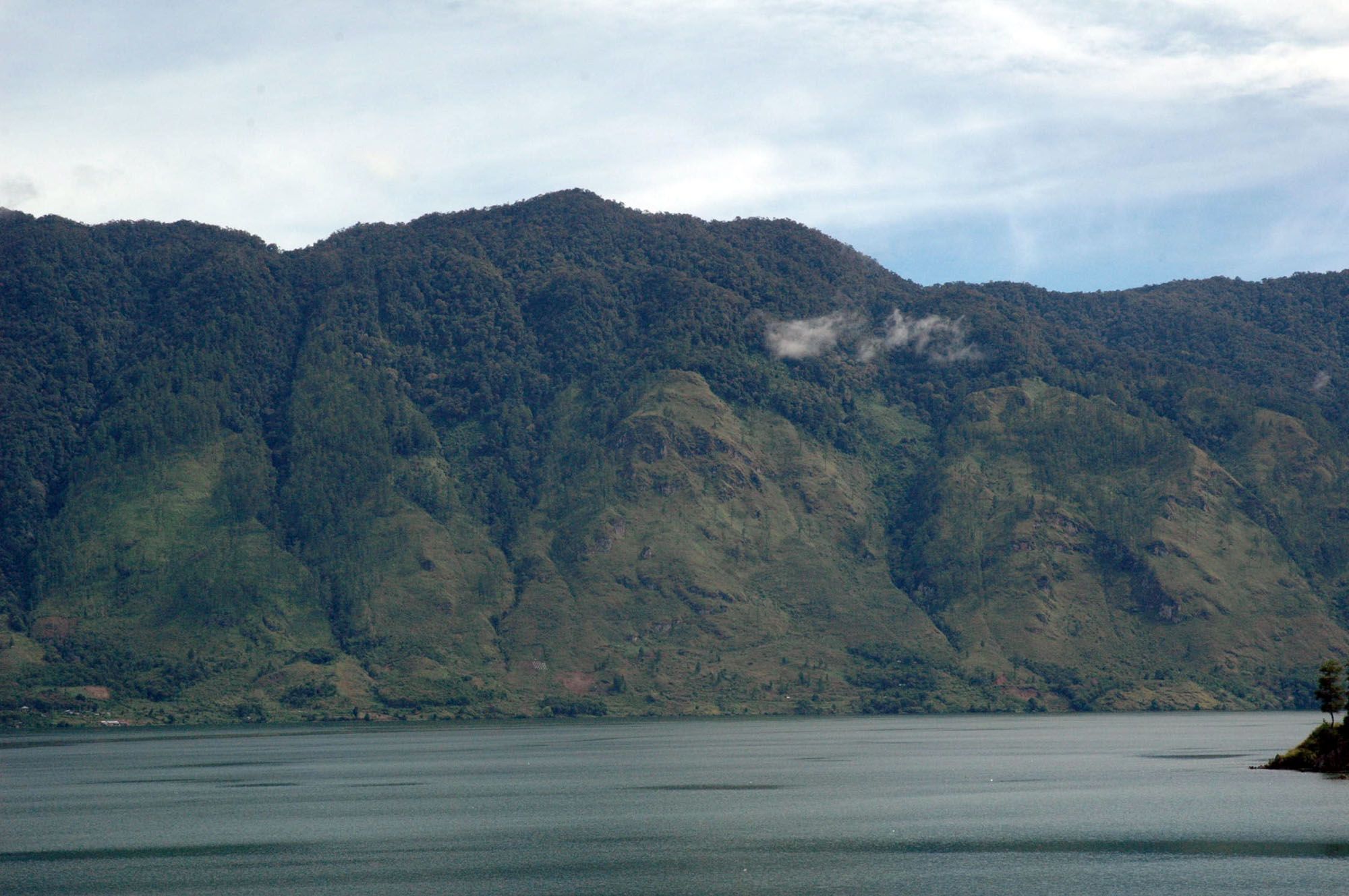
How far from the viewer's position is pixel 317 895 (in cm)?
11819

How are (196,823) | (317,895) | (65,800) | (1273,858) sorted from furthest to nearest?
(65,800)
(196,823)
(1273,858)
(317,895)

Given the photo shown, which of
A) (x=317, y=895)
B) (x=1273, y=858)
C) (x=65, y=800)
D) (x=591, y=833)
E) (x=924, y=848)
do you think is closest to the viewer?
(x=317, y=895)

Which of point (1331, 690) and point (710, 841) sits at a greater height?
point (1331, 690)

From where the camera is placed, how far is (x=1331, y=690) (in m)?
185

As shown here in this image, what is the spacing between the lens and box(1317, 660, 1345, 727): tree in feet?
605

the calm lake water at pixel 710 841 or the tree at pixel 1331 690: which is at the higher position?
the tree at pixel 1331 690

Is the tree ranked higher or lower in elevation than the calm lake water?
higher

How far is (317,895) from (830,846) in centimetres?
4695

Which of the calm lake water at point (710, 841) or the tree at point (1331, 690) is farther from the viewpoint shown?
the tree at point (1331, 690)

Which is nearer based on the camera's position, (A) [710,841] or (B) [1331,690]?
(A) [710,841]

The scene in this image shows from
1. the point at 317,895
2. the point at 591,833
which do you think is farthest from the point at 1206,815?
the point at 317,895

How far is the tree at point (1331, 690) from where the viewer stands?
605 ft

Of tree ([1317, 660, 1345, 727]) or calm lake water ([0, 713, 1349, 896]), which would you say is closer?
calm lake water ([0, 713, 1349, 896])

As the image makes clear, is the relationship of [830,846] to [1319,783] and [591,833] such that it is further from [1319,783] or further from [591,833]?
[1319,783]
